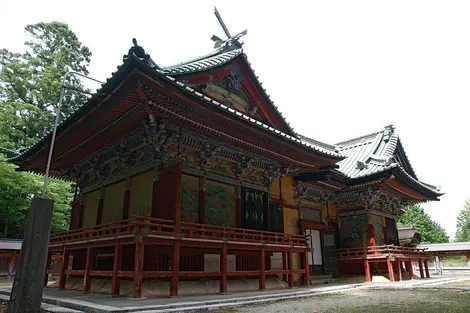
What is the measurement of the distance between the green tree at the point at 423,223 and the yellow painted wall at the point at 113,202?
56755 millimetres

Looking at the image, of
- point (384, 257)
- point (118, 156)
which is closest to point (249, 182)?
point (118, 156)

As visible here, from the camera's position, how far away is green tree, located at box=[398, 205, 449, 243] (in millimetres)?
56812

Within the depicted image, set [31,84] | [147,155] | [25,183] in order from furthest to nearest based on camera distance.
Answer: 1. [31,84]
2. [25,183]
3. [147,155]

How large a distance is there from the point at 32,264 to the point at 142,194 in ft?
16.5

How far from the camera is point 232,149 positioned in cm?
1256

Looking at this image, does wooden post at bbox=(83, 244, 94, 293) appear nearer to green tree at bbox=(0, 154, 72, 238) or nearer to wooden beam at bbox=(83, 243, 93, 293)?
wooden beam at bbox=(83, 243, 93, 293)

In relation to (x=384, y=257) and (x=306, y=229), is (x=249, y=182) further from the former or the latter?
Result: (x=384, y=257)

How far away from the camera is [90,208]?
47.9 ft

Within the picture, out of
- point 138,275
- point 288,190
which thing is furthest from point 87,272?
point 288,190

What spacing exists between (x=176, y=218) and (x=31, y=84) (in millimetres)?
31659

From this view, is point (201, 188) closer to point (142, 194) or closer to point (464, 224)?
point (142, 194)

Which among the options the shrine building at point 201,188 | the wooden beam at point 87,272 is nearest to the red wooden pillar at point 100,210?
the shrine building at point 201,188

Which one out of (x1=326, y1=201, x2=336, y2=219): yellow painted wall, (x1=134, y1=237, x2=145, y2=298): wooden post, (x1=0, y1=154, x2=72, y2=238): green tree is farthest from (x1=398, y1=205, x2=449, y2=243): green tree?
(x1=134, y1=237, x2=145, y2=298): wooden post

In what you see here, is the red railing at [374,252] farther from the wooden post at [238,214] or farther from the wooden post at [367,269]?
the wooden post at [238,214]
